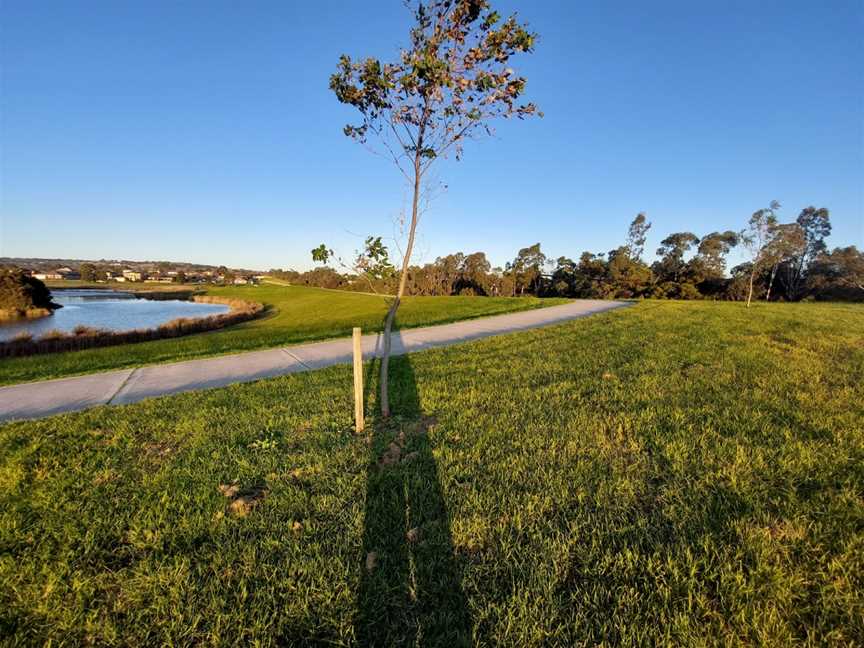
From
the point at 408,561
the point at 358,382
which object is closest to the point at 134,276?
the point at 358,382

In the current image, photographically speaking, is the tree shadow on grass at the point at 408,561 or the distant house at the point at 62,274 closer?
the tree shadow on grass at the point at 408,561

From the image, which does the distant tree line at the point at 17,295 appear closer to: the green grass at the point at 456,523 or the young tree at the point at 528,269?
the green grass at the point at 456,523

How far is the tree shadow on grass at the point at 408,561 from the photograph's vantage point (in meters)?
1.86

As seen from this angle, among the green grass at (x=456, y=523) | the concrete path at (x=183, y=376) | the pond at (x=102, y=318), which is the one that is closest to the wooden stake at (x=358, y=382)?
the green grass at (x=456, y=523)

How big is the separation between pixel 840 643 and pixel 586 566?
113 cm

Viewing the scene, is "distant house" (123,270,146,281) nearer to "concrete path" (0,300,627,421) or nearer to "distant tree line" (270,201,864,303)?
"distant tree line" (270,201,864,303)

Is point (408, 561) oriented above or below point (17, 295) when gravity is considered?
above

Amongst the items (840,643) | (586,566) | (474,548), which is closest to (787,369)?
(840,643)

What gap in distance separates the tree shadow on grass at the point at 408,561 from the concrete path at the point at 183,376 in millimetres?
5019

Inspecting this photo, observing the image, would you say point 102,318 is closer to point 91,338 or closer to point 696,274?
point 91,338

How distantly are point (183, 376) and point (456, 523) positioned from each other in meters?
7.28

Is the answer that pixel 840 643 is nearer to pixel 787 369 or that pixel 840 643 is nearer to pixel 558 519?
pixel 558 519

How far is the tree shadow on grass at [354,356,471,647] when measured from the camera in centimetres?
186

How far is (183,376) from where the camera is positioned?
737 cm
